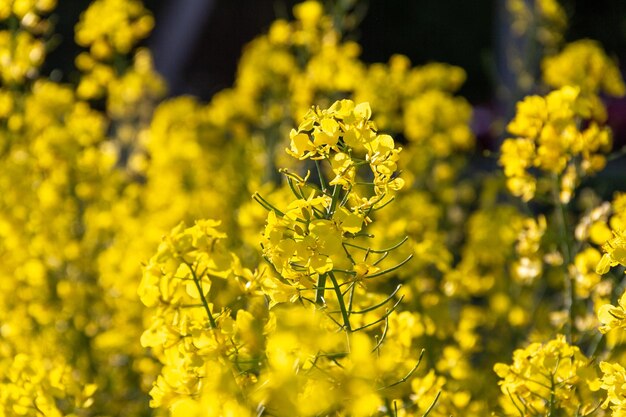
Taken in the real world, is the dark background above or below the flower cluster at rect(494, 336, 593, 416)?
above

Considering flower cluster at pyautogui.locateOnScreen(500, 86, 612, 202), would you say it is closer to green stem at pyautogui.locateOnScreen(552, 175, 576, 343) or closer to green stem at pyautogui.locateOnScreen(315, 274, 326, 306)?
green stem at pyautogui.locateOnScreen(552, 175, 576, 343)

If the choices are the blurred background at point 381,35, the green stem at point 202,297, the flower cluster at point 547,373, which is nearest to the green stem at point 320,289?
the green stem at point 202,297

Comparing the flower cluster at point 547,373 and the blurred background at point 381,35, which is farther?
the blurred background at point 381,35

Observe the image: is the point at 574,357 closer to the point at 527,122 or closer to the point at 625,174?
the point at 527,122

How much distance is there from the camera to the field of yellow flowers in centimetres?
117

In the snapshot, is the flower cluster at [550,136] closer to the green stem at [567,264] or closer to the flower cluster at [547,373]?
the green stem at [567,264]

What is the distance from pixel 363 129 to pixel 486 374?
131cm

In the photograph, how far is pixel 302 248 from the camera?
114cm

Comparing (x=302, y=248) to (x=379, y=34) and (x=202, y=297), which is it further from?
(x=379, y=34)

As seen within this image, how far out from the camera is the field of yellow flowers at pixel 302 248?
1175mm

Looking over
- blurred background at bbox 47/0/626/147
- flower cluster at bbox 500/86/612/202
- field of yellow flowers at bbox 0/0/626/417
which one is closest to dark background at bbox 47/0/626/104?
blurred background at bbox 47/0/626/147

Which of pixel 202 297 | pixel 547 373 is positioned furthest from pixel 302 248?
pixel 547 373

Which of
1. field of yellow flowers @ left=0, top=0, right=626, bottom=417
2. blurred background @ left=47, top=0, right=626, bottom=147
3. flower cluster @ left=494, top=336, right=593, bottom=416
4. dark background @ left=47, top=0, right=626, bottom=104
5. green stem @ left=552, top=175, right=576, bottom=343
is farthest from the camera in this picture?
dark background @ left=47, top=0, right=626, bottom=104

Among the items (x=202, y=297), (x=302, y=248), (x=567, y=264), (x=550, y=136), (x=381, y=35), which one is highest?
(x=381, y=35)
